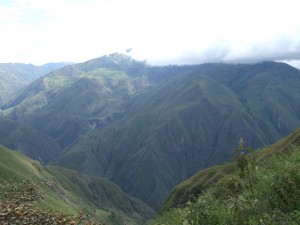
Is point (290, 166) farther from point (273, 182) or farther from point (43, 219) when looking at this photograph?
point (43, 219)

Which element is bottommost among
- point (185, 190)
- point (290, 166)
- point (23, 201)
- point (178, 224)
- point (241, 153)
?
point (185, 190)

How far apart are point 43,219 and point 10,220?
1031 mm

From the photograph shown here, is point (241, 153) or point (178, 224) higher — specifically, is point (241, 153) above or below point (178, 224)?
above

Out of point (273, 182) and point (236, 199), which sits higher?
point (236, 199)

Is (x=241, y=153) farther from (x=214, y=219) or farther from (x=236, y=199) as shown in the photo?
(x=214, y=219)

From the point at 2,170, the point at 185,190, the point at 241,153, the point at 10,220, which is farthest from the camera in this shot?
the point at 2,170

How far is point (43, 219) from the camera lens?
12.3 meters

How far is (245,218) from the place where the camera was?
520 inches

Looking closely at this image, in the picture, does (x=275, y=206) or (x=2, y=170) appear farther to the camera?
(x=2, y=170)

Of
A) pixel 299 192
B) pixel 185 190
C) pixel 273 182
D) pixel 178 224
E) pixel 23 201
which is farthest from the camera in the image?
pixel 185 190

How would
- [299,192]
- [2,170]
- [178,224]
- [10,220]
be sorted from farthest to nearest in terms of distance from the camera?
[2,170], [178,224], [299,192], [10,220]

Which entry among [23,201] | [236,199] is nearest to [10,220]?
[23,201]

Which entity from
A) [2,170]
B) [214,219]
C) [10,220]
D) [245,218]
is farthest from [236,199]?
[2,170]

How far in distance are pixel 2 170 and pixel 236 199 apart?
18875 centimetres
